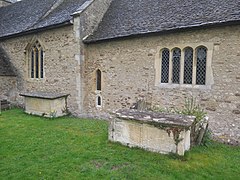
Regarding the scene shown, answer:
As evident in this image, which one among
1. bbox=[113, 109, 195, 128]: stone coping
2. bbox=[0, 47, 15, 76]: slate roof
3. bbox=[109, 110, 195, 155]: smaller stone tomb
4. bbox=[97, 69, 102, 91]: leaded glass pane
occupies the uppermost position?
bbox=[0, 47, 15, 76]: slate roof

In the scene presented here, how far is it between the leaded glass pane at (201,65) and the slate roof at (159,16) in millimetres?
1030

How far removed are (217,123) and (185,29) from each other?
3.71 metres

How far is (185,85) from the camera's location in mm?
8344

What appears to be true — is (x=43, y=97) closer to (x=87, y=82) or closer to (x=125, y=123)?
(x=87, y=82)

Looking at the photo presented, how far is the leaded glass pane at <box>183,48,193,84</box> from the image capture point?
830cm

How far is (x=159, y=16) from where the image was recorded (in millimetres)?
9578

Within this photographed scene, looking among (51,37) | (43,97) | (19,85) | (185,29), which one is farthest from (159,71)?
(19,85)

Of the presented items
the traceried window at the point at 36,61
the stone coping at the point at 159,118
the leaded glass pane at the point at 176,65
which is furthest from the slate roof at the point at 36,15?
the stone coping at the point at 159,118

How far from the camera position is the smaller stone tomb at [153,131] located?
545cm

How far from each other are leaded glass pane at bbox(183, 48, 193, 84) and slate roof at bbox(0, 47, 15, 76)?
11423mm

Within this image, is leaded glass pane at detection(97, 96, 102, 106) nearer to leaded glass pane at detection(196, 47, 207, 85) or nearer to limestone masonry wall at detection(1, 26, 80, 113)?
limestone masonry wall at detection(1, 26, 80, 113)

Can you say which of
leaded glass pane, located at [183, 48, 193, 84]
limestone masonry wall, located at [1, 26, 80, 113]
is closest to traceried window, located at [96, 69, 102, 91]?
limestone masonry wall, located at [1, 26, 80, 113]

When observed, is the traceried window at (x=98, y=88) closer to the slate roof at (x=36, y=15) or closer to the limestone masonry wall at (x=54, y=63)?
the limestone masonry wall at (x=54, y=63)

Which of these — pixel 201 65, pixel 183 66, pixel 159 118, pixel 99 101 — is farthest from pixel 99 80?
pixel 159 118
